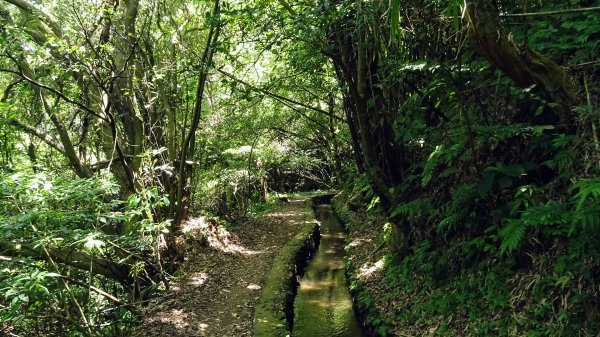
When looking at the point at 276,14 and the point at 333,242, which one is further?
the point at 333,242

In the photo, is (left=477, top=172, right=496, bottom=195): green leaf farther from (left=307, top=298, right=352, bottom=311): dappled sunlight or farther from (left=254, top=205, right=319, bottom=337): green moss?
(left=307, top=298, right=352, bottom=311): dappled sunlight

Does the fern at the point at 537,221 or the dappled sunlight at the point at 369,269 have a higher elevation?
the fern at the point at 537,221

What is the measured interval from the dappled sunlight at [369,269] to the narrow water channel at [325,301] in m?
0.62

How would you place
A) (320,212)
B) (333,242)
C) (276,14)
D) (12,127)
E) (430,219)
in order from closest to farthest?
(430,219), (276,14), (12,127), (333,242), (320,212)

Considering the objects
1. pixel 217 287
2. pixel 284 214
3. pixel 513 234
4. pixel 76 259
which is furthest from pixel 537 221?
pixel 284 214

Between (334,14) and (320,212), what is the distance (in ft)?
42.5

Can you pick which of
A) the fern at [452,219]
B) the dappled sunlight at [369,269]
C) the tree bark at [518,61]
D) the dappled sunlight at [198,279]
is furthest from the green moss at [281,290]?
the tree bark at [518,61]

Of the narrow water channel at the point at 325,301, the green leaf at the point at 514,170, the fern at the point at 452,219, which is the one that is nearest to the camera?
the green leaf at the point at 514,170

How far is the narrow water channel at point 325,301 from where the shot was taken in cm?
641

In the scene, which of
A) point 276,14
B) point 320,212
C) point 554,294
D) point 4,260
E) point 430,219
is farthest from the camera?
point 320,212

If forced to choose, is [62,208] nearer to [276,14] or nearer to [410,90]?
Answer: [276,14]

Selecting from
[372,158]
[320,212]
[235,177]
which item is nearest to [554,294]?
[372,158]

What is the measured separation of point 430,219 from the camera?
218 inches

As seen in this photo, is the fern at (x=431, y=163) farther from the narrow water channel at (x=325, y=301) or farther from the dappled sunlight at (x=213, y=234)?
the dappled sunlight at (x=213, y=234)
